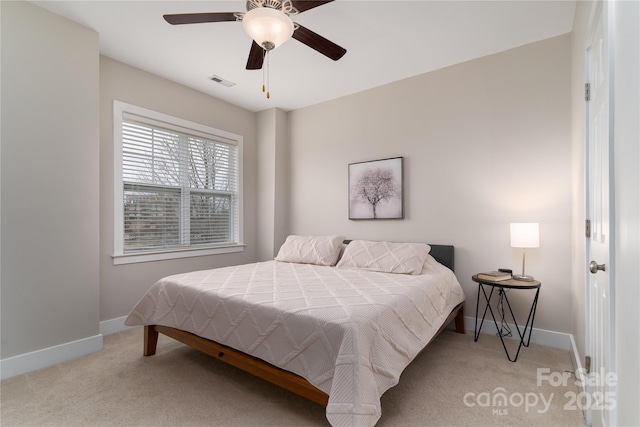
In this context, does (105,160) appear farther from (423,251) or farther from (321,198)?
(423,251)

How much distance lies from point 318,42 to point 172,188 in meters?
2.50

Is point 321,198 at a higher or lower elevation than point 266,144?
lower

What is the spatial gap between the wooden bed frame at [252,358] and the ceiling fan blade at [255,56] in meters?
2.12

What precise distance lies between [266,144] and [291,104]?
27.8 inches

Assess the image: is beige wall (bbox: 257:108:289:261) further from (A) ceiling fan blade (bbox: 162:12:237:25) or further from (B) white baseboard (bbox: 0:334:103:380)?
(A) ceiling fan blade (bbox: 162:12:237:25)

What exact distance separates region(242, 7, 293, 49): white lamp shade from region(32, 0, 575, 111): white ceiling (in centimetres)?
76

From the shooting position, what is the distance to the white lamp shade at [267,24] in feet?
5.71

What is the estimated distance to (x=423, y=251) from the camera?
304cm

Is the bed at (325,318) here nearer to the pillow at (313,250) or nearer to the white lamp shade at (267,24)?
the pillow at (313,250)

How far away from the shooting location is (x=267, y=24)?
1.77 metres

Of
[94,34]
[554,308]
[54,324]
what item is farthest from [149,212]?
[554,308]

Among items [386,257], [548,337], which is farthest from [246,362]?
[548,337]

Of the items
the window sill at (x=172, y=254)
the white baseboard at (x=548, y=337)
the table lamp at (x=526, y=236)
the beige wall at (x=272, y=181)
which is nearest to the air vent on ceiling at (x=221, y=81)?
the beige wall at (x=272, y=181)

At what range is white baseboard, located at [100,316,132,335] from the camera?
119 inches
